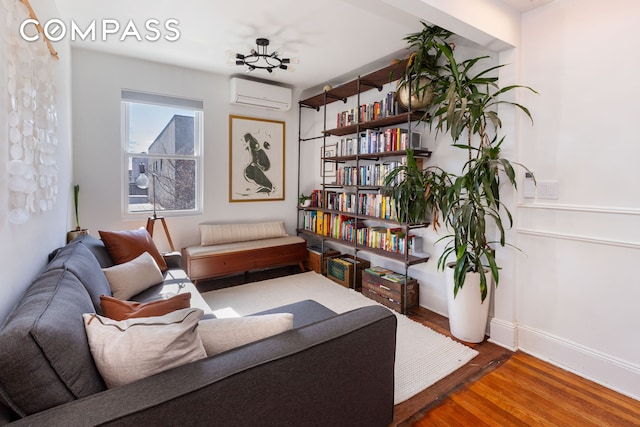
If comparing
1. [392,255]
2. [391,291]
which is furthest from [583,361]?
[392,255]

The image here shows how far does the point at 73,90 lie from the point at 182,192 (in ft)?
4.69

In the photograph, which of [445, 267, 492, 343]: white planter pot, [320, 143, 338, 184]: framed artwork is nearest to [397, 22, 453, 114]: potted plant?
[320, 143, 338, 184]: framed artwork

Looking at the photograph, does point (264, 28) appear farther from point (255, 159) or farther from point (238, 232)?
point (238, 232)

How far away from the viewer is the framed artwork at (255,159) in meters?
4.09

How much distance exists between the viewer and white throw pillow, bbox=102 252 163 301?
203 cm

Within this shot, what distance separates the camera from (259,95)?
13.0 ft

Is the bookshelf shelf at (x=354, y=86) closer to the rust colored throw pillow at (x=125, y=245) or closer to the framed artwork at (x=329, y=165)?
the framed artwork at (x=329, y=165)

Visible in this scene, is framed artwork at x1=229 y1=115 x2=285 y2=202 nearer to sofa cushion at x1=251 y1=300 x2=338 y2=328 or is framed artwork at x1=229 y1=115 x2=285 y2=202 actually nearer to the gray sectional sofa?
sofa cushion at x1=251 y1=300 x2=338 y2=328

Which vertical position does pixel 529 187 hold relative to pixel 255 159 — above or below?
below

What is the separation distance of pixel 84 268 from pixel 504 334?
279 cm

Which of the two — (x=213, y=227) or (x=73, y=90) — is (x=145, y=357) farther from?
(x=73, y=90)

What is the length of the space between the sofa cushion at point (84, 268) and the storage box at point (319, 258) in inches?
98.3

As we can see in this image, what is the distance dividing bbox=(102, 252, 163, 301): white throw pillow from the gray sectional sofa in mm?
581

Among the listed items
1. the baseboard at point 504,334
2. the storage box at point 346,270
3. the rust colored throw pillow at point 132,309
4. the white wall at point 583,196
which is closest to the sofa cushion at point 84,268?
the rust colored throw pillow at point 132,309
